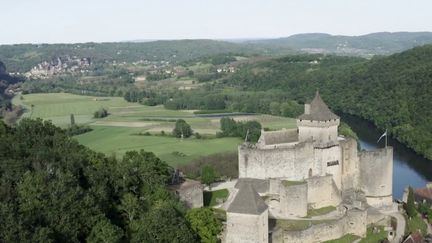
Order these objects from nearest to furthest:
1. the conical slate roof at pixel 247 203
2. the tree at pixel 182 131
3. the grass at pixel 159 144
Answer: the conical slate roof at pixel 247 203, the grass at pixel 159 144, the tree at pixel 182 131

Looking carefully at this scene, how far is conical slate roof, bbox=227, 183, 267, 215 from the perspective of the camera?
27844 millimetres

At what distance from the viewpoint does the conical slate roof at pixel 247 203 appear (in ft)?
91.4

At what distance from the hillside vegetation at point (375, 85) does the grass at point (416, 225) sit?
27.5m

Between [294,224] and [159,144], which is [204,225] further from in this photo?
[159,144]

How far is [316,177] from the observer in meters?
35.9

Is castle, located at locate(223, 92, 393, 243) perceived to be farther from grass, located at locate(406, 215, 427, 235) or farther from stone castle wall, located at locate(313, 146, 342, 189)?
grass, located at locate(406, 215, 427, 235)

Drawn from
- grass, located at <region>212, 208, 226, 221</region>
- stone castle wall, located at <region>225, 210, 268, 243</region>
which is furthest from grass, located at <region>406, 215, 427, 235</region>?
stone castle wall, located at <region>225, 210, 268, 243</region>

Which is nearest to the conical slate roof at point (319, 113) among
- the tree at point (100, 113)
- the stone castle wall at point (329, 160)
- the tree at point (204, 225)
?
the stone castle wall at point (329, 160)

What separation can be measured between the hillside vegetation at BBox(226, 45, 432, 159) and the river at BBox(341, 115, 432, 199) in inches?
47.9

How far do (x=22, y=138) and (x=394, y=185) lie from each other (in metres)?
33.5

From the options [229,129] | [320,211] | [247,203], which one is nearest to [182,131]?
[229,129]

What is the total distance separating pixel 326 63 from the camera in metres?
136

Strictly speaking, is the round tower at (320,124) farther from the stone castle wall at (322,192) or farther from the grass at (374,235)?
the grass at (374,235)

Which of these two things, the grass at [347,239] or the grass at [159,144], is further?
the grass at [159,144]
